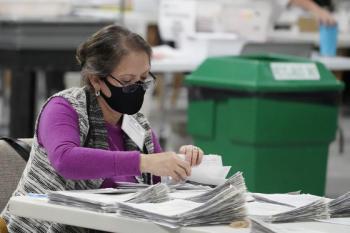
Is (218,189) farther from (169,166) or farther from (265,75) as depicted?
(265,75)

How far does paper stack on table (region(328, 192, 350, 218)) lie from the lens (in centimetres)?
153

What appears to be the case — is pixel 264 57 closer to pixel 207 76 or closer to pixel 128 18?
pixel 207 76

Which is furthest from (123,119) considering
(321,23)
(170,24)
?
(321,23)

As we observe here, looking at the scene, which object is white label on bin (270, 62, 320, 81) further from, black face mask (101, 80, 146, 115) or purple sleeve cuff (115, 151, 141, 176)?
purple sleeve cuff (115, 151, 141, 176)

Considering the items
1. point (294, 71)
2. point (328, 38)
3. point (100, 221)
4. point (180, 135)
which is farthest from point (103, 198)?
point (180, 135)

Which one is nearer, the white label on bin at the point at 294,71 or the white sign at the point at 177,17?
the white label on bin at the point at 294,71

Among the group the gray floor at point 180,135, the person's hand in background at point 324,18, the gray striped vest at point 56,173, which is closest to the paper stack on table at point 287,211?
the gray striped vest at point 56,173

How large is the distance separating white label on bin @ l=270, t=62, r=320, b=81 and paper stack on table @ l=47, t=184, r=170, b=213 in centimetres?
196

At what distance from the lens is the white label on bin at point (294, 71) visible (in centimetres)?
342

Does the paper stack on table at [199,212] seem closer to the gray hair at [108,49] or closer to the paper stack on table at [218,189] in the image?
the paper stack on table at [218,189]

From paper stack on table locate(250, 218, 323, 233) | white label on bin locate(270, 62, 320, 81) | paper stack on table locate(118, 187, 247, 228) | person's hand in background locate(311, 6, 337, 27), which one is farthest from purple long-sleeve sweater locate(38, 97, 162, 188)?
person's hand in background locate(311, 6, 337, 27)

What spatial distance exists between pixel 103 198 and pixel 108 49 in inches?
22.8

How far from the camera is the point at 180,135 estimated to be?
265 inches

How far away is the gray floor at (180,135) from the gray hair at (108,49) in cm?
264
